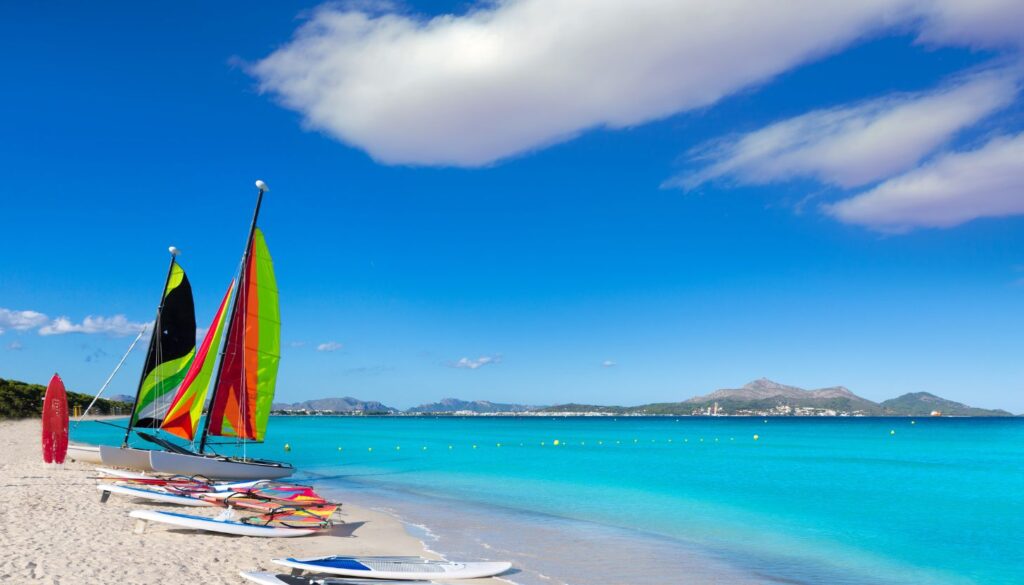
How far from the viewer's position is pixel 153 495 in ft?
58.5

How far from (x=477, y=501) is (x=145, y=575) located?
1643 centimetres

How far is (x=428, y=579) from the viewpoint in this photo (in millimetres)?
12227

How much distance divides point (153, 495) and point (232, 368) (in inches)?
348

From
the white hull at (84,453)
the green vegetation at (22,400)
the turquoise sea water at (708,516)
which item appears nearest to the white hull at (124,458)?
the white hull at (84,453)

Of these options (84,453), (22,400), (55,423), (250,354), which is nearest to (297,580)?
(250,354)

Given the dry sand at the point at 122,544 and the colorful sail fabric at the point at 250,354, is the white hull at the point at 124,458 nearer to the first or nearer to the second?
the colorful sail fabric at the point at 250,354

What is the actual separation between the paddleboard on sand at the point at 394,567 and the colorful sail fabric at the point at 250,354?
15.3 meters

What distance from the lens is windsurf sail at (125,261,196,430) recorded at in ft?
86.7

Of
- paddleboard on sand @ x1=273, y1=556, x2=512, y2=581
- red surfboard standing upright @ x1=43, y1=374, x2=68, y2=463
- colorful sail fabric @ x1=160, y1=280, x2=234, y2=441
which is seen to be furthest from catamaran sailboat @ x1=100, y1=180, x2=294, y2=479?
paddleboard on sand @ x1=273, y1=556, x2=512, y2=581

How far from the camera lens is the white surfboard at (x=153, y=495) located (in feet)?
58.3

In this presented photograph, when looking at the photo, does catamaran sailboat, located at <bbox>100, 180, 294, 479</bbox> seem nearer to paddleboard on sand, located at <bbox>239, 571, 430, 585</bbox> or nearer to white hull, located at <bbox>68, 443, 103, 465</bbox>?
white hull, located at <bbox>68, 443, 103, 465</bbox>

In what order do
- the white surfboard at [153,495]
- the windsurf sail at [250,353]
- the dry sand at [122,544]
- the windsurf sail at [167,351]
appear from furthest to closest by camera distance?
the windsurf sail at [167,351] → the windsurf sail at [250,353] → the white surfboard at [153,495] → the dry sand at [122,544]

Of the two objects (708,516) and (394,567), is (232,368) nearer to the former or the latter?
(394,567)

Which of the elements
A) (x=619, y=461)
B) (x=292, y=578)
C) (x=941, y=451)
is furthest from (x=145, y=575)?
(x=941, y=451)
